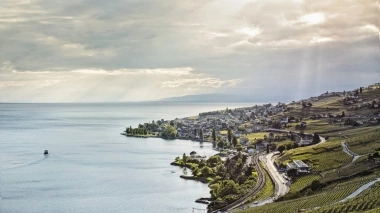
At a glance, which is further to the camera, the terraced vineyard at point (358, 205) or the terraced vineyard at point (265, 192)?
the terraced vineyard at point (265, 192)

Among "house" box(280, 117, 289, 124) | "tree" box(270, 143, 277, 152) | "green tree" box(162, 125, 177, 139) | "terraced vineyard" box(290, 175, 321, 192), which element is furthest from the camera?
"green tree" box(162, 125, 177, 139)

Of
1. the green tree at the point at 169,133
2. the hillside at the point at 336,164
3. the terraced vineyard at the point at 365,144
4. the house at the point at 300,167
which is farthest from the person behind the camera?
the green tree at the point at 169,133

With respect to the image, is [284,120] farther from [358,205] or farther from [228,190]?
[358,205]

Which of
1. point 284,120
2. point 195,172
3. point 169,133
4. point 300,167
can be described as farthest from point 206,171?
point 169,133

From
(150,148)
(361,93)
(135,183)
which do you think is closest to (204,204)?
(135,183)

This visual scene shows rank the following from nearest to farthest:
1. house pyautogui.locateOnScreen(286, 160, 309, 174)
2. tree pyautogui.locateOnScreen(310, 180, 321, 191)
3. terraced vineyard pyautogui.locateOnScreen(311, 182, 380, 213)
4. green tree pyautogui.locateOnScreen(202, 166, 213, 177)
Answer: terraced vineyard pyautogui.locateOnScreen(311, 182, 380, 213) < tree pyautogui.locateOnScreen(310, 180, 321, 191) < house pyautogui.locateOnScreen(286, 160, 309, 174) < green tree pyautogui.locateOnScreen(202, 166, 213, 177)

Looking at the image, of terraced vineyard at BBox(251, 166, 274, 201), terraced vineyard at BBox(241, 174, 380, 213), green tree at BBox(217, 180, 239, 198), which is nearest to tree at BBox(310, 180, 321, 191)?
terraced vineyard at BBox(241, 174, 380, 213)

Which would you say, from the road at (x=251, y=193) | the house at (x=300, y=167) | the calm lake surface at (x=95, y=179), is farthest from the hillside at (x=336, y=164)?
the calm lake surface at (x=95, y=179)

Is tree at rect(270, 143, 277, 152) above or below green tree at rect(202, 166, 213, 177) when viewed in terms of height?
above

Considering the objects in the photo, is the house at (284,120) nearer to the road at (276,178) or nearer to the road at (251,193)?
the road at (276,178)

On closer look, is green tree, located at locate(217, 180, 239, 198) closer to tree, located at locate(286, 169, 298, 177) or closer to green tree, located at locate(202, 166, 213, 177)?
tree, located at locate(286, 169, 298, 177)

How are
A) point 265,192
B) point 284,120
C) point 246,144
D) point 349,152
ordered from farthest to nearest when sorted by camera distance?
point 284,120
point 246,144
point 349,152
point 265,192

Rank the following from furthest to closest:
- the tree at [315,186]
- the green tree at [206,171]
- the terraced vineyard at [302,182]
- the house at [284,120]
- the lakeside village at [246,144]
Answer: the house at [284,120] < the green tree at [206,171] < the lakeside village at [246,144] < the terraced vineyard at [302,182] < the tree at [315,186]
